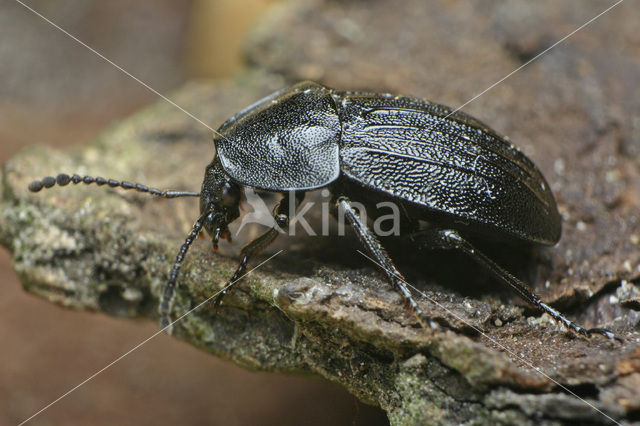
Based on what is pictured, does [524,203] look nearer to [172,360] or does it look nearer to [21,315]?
[172,360]

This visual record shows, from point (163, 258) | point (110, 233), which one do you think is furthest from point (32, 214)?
point (163, 258)

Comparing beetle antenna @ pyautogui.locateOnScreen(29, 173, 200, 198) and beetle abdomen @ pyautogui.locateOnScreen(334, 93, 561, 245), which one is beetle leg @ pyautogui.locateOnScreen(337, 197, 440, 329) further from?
beetle antenna @ pyautogui.locateOnScreen(29, 173, 200, 198)

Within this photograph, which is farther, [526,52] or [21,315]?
[21,315]

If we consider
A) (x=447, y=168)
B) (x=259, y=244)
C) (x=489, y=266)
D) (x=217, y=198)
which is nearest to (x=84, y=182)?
(x=217, y=198)

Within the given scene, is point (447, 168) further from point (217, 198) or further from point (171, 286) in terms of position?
point (171, 286)

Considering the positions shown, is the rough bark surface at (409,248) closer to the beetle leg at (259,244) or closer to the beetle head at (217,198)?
the beetle leg at (259,244)
